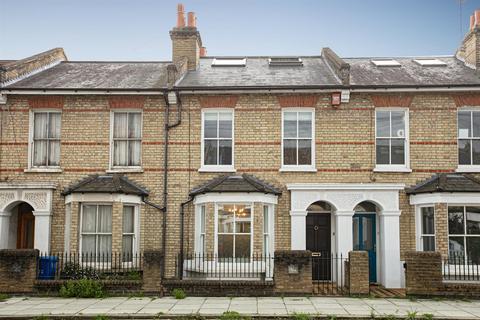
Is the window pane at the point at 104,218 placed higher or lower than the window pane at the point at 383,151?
lower

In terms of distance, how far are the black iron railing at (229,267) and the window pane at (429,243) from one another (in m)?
4.57

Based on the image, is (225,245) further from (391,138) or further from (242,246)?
(391,138)

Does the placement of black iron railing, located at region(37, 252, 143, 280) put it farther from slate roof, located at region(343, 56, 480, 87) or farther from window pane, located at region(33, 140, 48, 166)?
slate roof, located at region(343, 56, 480, 87)

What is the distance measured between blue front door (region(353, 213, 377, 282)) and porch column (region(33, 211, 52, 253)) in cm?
942

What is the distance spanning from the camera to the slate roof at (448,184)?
1361 centimetres


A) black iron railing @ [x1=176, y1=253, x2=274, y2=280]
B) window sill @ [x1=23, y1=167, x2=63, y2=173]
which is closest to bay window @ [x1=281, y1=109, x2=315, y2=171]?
black iron railing @ [x1=176, y1=253, x2=274, y2=280]

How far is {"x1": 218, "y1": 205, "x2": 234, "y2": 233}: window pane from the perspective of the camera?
1404cm

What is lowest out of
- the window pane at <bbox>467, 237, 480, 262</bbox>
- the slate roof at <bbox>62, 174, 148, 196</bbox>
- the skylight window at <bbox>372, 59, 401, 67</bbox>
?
the window pane at <bbox>467, 237, 480, 262</bbox>

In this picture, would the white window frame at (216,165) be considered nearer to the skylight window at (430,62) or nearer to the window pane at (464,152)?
the window pane at (464,152)

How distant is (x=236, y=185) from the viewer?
46.2 ft

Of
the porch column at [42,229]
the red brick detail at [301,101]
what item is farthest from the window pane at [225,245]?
the porch column at [42,229]

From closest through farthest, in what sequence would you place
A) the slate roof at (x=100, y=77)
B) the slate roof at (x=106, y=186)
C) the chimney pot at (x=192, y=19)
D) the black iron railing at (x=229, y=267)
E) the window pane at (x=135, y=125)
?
the black iron railing at (x=229, y=267) → the slate roof at (x=106, y=186) → the window pane at (x=135, y=125) → the slate roof at (x=100, y=77) → the chimney pot at (x=192, y=19)

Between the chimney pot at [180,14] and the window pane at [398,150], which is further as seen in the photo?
the chimney pot at [180,14]

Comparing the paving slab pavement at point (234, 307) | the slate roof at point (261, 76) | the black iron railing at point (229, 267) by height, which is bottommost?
the paving slab pavement at point (234, 307)
